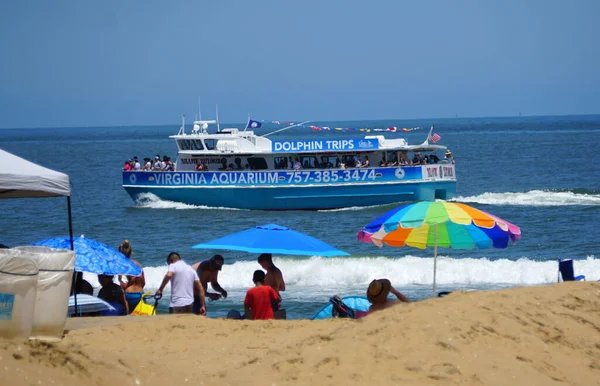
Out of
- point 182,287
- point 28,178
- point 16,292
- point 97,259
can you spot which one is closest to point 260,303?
point 182,287

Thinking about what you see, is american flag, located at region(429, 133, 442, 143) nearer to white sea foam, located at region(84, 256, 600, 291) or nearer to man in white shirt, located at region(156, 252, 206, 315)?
white sea foam, located at region(84, 256, 600, 291)

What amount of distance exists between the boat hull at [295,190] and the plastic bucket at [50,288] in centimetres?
2329

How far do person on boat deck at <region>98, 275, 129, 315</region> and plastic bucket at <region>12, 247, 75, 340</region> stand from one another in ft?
10.8

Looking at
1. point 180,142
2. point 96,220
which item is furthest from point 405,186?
point 96,220

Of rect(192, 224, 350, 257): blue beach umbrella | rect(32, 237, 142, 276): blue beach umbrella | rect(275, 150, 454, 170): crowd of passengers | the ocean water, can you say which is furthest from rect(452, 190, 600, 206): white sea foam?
rect(32, 237, 142, 276): blue beach umbrella

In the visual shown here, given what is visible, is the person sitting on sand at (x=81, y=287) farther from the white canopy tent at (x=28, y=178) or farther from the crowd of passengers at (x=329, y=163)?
the crowd of passengers at (x=329, y=163)

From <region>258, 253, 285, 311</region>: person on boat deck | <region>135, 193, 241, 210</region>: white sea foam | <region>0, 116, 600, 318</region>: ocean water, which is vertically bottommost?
<region>0, 116, 600, 318</region>: ocean water

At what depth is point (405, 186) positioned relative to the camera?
31516 millimetres

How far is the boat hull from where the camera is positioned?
1240 inches

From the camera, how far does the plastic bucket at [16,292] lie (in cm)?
711

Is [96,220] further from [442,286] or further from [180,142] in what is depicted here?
[442,286]

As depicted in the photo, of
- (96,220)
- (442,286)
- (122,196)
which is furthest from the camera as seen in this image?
(122,196)

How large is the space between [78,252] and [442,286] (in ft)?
32.2

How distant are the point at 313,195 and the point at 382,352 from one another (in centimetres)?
2425
